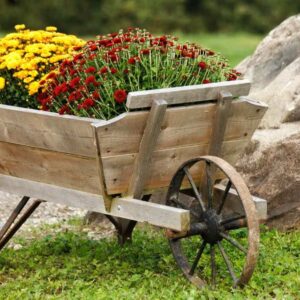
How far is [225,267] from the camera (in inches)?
198

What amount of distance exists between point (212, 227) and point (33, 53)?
160cm

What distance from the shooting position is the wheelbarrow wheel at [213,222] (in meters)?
4.41

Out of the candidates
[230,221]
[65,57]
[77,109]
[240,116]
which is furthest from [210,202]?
[65,57]

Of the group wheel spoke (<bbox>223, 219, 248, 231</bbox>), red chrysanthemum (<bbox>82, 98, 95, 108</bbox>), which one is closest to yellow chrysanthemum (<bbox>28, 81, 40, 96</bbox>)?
red chrysanthemum (<bbox>82, 98, 95, 108</bbox>)

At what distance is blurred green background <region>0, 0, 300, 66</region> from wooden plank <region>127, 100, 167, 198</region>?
20.8 metres

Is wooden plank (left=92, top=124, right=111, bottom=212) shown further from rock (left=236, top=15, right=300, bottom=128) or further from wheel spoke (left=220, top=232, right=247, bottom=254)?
rock (left=236, top=15, right=300, bottom=128)

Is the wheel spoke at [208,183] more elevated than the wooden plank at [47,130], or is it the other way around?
the wooden plank at [47,130]

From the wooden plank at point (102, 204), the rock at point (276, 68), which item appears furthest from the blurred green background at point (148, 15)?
the wooden plank at point (102, 204)

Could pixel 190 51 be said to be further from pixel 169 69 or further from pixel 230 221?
pixel 230 221

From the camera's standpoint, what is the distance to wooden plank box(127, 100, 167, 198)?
14.5ft

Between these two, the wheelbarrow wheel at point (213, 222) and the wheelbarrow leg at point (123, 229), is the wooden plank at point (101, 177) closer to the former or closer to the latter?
the wheelbarrow wheel at point (213, 222)

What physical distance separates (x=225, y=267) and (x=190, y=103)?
3.11ft

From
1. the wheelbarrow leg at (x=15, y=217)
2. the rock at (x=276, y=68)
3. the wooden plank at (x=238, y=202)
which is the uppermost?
the wooden plank at (x=238, y=202)

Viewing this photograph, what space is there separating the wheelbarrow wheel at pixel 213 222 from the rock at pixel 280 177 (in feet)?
2.51
